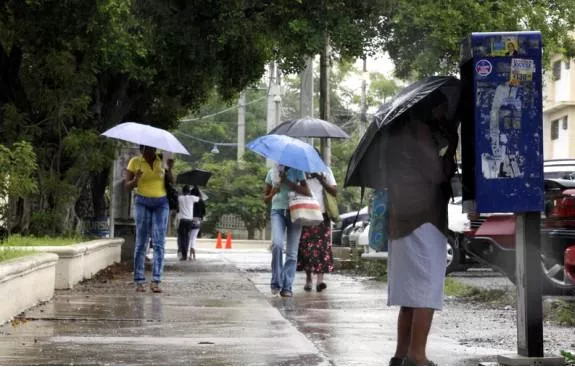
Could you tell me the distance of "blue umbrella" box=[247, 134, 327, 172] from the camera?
13617mm

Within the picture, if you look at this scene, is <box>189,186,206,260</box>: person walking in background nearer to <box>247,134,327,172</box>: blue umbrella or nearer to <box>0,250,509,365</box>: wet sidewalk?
<box>0,250,509,365</box>: wet sidewalk

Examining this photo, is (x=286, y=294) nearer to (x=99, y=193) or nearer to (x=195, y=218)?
(x=99, y=193)

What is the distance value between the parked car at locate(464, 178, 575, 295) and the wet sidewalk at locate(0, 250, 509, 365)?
1201mm

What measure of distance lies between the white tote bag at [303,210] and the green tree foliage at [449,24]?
7.47m

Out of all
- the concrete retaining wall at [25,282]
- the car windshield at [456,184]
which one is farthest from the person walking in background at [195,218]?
the car windshield at [456,184]

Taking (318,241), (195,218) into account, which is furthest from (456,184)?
(195,218)

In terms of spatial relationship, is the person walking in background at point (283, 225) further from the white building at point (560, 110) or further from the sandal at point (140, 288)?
the white building at point (560, 110)

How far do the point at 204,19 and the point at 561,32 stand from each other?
948 centimetres

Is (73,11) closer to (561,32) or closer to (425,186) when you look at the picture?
(425,186)

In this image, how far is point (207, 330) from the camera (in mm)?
9828

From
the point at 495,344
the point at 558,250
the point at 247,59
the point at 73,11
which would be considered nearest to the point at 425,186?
the point at 495,344

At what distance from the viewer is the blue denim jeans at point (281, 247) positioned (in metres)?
14.1

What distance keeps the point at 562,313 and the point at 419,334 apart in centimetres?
447

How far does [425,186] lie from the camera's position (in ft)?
24.1
